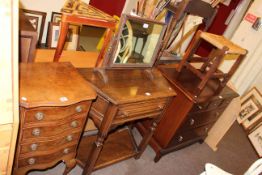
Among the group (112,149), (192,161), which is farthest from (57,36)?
(192,161)

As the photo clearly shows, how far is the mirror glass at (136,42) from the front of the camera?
159 centimetres

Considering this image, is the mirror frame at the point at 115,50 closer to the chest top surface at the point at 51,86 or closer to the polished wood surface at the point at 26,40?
the chest top surface at the point at 51,86

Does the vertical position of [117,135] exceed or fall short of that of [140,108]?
it falls short


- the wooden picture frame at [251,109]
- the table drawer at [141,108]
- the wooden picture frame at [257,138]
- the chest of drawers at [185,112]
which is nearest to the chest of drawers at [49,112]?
the table drawer at [141,108]

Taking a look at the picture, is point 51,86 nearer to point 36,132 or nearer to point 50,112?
point 50,112

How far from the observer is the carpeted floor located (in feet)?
6.79

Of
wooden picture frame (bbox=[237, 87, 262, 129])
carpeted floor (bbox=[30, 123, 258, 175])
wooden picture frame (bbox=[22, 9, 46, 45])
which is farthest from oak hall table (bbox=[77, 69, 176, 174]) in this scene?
A: wooden picture frame (bbox=[237, 87, 262, 129])

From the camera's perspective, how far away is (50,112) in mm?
1253

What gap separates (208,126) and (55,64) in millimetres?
1792

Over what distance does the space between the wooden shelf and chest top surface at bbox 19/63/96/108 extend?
0.76m

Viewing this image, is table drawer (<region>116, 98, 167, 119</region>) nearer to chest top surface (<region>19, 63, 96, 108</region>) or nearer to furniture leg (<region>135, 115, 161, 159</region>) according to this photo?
furniture leg (<region>135, 115, 161, 159</region>)

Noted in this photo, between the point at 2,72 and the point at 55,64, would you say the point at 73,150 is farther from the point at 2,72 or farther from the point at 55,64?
the point at 2,72

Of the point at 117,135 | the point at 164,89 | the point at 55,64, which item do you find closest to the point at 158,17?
the point at 164,89

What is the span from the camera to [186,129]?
2.26 meters
